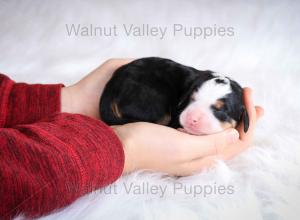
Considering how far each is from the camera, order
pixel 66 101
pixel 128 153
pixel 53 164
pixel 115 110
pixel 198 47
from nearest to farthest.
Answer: pixel 53 164 → pixel 128 153 → pixel 115 110 → pixel 66 101 → pixel 198 47

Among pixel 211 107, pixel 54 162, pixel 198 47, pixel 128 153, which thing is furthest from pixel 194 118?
pixel 198 47

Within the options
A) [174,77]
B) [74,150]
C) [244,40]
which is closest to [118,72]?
[174,77]

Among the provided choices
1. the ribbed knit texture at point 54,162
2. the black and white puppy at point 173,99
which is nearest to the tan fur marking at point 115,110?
the black and white puppy at point 173,99

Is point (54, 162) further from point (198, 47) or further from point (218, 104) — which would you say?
point (198, 47)

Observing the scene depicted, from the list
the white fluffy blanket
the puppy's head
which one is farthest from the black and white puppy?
the white fluffy blanket

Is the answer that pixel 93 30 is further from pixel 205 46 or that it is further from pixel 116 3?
pixel 205 46

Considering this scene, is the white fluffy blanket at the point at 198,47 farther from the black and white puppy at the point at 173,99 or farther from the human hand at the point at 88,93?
the human hand at the point at 88,93
